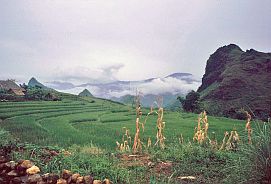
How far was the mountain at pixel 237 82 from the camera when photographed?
193 feet

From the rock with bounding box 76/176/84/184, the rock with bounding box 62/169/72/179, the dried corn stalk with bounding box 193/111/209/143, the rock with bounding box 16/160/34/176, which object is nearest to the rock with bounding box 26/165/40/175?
the rock with bounding box 16/160/34/176

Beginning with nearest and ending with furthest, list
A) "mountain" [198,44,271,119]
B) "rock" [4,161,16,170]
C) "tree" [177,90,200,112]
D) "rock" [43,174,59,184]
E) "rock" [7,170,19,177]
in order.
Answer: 1. "rock" [43,174,59,184]
2. "rock" [7,170,19,177]
3. "rock" [4,161,16,170]
4. "tree" [177,90,200,112]
5. "mountain" [198,44,271,119]

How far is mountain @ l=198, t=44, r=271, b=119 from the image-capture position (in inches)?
2322

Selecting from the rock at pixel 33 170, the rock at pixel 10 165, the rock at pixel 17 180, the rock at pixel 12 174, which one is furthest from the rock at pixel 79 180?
the rock at pixel 10 165

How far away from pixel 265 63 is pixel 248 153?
78.3 m

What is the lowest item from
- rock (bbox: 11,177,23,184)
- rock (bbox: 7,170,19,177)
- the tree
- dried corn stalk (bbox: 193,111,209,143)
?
rock (bbox: 11,177,23,184)

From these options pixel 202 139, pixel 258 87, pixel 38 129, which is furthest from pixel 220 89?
pixel 202 139

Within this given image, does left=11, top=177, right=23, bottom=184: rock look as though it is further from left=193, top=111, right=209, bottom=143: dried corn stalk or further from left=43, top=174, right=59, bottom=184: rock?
left=193, top=111, right=209, bottom=143: dried corn stalk

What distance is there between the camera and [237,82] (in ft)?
235

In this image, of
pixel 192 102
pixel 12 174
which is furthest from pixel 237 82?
pixel 12 174

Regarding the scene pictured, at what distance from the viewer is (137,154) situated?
5.94 m

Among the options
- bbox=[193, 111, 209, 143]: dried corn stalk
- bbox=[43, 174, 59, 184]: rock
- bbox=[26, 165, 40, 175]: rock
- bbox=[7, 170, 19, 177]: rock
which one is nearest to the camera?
bbox=[43, 174, 59, 184]: rock

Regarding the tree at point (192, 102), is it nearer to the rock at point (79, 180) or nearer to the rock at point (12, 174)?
the rock at point (12, 174)

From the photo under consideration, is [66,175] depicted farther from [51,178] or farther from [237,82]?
[237,82]
